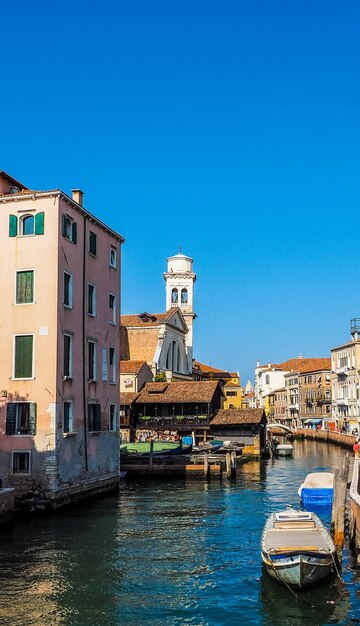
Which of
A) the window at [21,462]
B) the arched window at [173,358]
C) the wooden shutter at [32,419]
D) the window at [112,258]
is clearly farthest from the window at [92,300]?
the arched window at [173,358]

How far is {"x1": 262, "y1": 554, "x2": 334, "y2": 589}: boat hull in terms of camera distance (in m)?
16.1

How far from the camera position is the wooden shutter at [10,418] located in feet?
91.9

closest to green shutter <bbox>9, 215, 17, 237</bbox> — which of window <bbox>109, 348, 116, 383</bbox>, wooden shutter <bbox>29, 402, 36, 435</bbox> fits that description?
wooden shutter <bbox>29, 402, 36, 435</bbox>

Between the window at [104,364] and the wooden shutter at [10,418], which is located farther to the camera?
the window at [104,364]

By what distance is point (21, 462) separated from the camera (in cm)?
2778

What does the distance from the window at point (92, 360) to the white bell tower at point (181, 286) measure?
57416 millimetres

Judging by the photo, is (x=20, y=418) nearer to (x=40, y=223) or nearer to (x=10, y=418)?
(x=10, y=418)

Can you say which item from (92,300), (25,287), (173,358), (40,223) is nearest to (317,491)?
(92,300)

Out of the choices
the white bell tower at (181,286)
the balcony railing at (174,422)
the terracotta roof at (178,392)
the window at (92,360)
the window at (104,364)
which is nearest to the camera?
the window at (92,360)

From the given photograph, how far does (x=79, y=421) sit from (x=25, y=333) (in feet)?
15.9

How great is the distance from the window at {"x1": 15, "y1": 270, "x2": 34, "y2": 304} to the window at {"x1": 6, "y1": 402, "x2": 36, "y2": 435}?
4.44 metres

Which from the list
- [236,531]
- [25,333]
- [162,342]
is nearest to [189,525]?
[236,531]

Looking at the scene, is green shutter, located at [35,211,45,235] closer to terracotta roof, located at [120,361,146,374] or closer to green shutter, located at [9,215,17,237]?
green shutter, located at [9,215,17,237]

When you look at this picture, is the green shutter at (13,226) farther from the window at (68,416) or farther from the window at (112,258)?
the window at (68,416)
